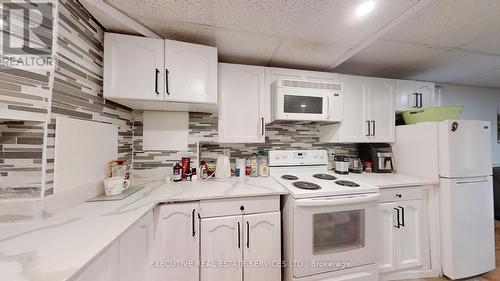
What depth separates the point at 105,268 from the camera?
70 cm

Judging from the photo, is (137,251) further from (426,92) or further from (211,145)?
(426,92)

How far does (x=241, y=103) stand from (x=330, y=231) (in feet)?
4.39

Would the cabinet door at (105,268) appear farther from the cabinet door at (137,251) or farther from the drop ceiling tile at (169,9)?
the drop ceiling tile at (169,9)

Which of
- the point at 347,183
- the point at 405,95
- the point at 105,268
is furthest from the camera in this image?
the point at 405,95

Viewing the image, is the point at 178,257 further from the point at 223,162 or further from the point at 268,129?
the point at 268,129

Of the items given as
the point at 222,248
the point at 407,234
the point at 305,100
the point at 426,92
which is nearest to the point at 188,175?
the point at 222,248

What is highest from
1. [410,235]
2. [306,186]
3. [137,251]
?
[306,186]

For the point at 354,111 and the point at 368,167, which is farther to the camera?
the point at 368,167

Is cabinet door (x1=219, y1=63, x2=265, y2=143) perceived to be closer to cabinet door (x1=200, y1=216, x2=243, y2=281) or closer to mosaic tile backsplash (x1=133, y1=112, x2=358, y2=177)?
mosaic tile backsplash (x1=133, y1=112, x2=358, y2=177)

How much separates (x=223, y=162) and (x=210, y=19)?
45.1 inches

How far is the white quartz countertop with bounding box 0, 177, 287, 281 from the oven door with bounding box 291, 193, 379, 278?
Result: 360 mm

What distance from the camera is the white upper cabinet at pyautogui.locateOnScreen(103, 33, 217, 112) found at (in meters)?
1.21

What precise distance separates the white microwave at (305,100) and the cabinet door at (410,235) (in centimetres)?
104

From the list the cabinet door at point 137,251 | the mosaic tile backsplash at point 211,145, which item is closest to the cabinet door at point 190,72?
the mosaic tile backsplash at point 211,145
